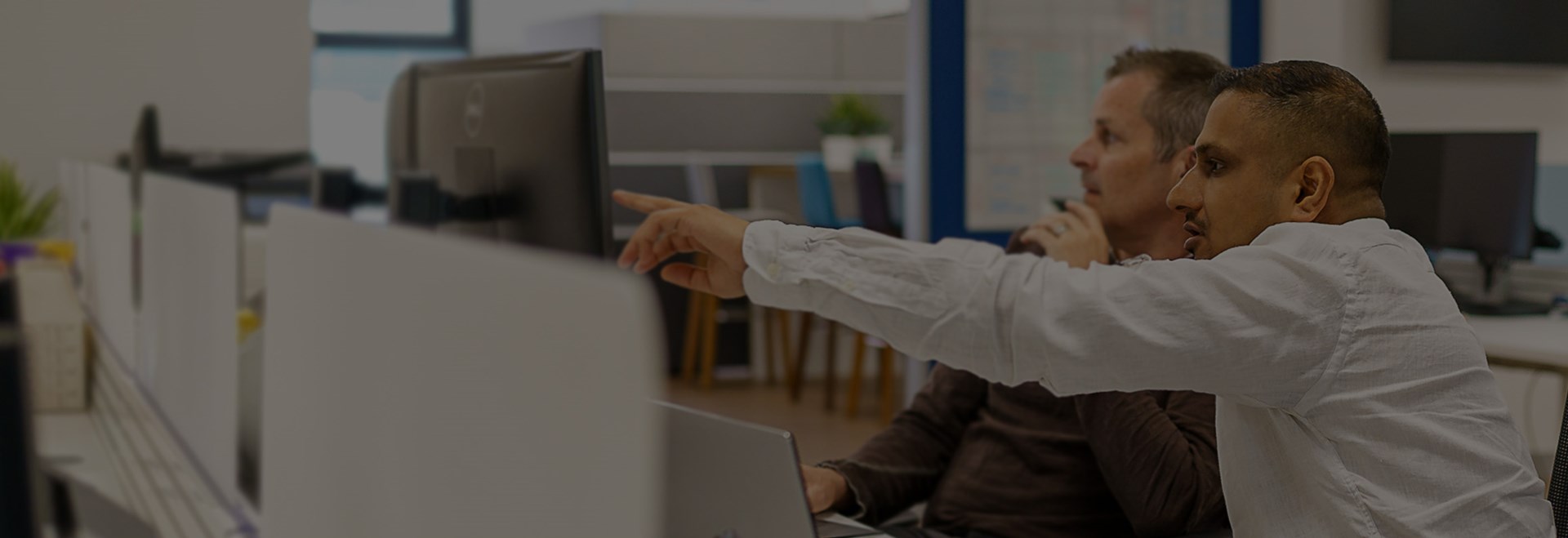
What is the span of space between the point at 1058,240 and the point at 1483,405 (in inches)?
24.9

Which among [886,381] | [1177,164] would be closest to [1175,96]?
[1177,164]

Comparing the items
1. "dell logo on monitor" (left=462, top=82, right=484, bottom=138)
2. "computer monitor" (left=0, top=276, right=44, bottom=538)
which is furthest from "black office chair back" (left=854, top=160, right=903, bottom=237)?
"computer monitor" (left=0, top=276, right=44, bottom=538)

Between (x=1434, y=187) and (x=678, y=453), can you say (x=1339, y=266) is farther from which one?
(x=1434, y=187)

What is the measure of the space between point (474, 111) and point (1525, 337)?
2.34 metres

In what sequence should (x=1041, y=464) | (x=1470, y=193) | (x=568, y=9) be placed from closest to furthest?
(x=1041, y=464) < (x=1470, y=193) < (x=568, y=9)

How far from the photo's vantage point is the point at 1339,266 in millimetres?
1068

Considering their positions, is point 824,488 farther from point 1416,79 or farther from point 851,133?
point 851,133

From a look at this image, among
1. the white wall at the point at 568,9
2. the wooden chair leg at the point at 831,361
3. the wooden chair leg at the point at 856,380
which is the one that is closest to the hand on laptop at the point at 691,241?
the wooden chair leg at the point at 831,361

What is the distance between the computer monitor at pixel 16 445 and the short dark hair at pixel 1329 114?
101 cm

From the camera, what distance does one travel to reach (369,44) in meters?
6.80

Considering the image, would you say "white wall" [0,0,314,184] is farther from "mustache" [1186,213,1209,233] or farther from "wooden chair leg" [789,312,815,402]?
"mustache" [1186,213,1209,233]

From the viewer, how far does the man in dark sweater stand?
5.02 feet

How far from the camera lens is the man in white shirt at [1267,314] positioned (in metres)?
1.02

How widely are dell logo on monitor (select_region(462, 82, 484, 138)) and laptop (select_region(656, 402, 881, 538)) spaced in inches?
14.8
